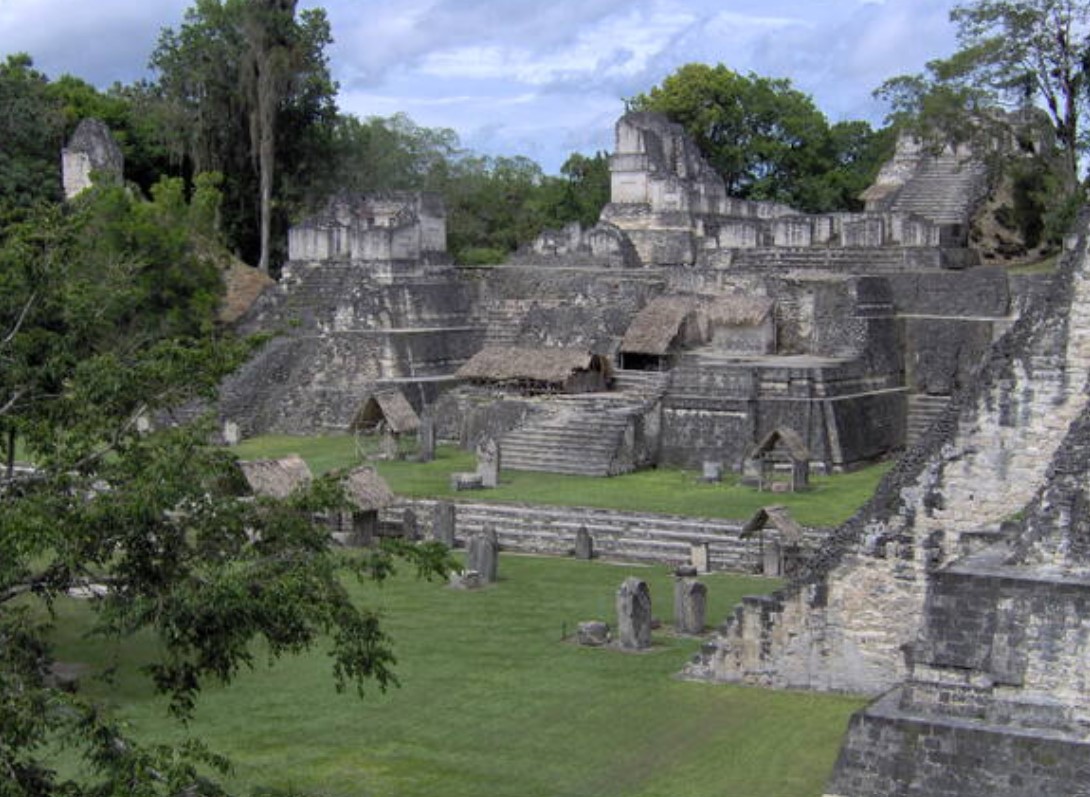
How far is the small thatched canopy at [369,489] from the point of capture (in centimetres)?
2448

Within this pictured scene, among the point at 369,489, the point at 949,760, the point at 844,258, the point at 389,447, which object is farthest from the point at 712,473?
the point at 949,760

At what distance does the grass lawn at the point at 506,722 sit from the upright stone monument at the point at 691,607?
0.31m

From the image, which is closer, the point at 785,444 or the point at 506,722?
the point at 506,722

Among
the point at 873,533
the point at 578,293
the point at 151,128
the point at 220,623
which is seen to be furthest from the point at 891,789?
the point at 151,128

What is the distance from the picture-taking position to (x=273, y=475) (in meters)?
24.5

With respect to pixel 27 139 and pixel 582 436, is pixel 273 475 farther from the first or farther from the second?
A: pixel 27 139

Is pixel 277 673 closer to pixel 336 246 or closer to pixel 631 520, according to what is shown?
pixel 631 520

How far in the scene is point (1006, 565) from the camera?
13.6 m

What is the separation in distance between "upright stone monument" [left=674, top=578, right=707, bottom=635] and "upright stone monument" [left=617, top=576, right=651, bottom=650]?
691mm

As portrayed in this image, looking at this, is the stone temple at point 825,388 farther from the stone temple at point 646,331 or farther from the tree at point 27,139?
the tree at point 27,139

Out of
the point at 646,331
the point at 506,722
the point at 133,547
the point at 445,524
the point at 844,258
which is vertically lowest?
the point at 506,722

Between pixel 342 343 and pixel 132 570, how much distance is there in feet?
82.9

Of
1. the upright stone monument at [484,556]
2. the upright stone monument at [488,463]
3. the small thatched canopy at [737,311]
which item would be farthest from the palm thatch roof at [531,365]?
the upright stone monument at [484,556]

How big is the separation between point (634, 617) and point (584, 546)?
19.0 feet
